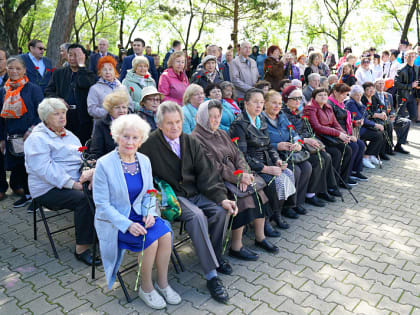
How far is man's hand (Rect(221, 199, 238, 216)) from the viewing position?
360 cm

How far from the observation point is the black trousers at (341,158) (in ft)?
20.0

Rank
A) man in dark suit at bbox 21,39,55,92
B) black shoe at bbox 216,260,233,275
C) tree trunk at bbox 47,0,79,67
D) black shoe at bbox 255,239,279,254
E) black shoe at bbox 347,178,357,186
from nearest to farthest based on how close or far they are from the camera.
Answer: black shoe at bbox 216,260,233,275 → black shoe at bbox 255,239,279,254 → man in dark suit at bbox 21,39,55,92 → black shoe at bbox 347,178,357,186 → tree trunk at bbox 47,0,79,67

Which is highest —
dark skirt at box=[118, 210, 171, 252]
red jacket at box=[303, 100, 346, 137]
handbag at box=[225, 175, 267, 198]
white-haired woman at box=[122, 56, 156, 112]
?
white-haired woman at box=[122, 56, 156, 112]

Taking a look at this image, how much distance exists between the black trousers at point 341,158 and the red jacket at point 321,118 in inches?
10.4

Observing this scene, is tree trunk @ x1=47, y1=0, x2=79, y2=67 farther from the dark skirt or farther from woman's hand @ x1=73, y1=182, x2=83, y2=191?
the dark skirt

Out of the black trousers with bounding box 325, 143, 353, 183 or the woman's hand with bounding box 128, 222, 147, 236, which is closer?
the woman's hand with bounding box 128, 222, 147, 236

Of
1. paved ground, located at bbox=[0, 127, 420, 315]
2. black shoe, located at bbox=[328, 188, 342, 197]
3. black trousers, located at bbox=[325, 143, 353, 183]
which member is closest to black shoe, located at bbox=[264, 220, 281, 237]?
paved ground, located at bbox=[0, 127, 420, 315]

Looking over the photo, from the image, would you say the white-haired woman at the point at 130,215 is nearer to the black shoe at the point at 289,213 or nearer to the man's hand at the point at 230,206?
the man's hand at the point at 230,206

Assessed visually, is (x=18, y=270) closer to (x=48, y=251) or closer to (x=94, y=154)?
(x=48, y=251)

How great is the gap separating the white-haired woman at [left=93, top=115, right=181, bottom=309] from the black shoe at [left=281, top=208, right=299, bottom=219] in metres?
2.38

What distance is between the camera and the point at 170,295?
10.3 ft

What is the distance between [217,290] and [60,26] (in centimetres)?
775

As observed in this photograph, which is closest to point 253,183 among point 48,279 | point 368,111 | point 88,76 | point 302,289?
point 302,289

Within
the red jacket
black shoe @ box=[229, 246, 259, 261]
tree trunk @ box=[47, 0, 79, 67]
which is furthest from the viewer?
tree trunk @ box=[47, 0, 79, 67]
